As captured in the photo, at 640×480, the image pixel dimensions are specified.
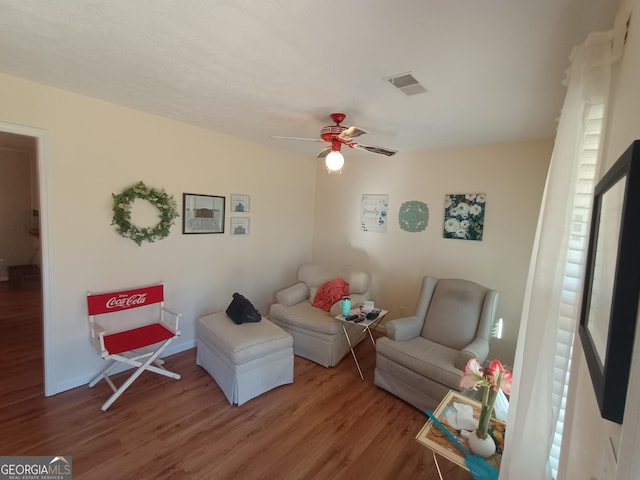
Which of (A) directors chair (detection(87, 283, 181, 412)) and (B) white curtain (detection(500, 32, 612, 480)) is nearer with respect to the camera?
(B) white curtain (detection(500, 32, 612, 480))

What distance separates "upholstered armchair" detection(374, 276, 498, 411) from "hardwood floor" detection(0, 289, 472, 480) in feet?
0.73

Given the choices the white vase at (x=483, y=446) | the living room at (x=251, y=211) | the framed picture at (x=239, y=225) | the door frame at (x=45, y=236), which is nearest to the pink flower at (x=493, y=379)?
the white vase at (x=483, y=446)

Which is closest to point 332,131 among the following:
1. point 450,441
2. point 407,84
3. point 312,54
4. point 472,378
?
point 407,84

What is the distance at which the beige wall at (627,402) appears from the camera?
0.48 metres

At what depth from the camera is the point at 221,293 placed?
3.61 m

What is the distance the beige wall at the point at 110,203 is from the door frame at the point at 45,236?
11mm

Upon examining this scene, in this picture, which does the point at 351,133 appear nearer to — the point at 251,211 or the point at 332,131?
the point at 332,131

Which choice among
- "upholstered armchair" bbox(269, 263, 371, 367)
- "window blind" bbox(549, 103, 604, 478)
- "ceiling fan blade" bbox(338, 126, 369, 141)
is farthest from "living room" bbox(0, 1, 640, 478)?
"ceiling fan blade" bbox(338, 126, 369, 141)

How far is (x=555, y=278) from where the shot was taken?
1.15m

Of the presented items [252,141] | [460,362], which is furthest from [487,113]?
[252,141]

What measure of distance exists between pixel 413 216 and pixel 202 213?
8.60ft

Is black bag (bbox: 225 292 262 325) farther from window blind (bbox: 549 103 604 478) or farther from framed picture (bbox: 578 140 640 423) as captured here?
framed picture (bbox: 578 140 640 423)

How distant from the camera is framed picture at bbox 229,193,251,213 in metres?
3.62

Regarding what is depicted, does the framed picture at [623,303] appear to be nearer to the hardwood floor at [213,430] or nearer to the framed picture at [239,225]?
the hardwood floor at [213,430]
